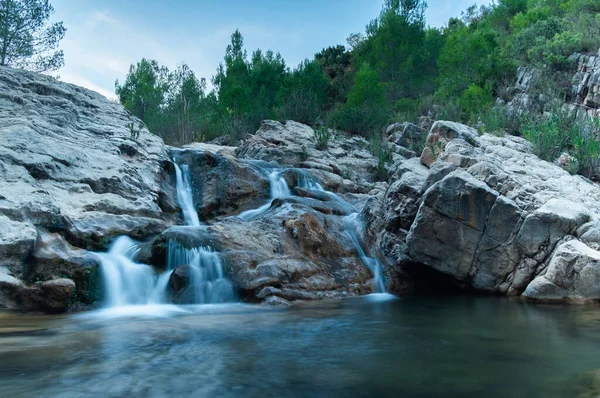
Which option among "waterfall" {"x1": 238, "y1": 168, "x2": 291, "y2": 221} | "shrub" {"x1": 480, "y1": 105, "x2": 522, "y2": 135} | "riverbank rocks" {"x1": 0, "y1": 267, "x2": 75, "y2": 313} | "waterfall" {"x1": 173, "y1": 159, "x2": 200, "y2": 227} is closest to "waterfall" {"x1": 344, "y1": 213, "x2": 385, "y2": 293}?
"waterfall" {"x1": 238, "y1": 168, "x2": 291, "y2": 221}

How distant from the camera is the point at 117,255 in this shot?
6898mm

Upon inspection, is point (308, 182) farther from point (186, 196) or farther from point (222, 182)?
point (186, 196)

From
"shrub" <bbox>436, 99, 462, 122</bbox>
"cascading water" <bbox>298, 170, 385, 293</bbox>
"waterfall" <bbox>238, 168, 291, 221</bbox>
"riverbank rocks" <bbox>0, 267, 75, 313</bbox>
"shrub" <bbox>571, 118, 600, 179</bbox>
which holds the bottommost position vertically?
"riverbank rocks" <bbox>0, 267, 75, 313</bbox>

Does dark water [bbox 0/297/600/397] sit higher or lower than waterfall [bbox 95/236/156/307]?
lower

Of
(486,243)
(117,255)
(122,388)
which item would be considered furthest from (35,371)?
(486,243)

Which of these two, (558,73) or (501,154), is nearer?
(501,154)

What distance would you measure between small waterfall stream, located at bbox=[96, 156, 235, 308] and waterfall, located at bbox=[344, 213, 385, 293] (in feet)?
9.07

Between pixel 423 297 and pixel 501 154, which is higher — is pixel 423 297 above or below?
below

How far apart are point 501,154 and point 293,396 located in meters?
7.93

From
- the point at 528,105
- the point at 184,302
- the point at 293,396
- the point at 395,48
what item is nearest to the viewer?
the point at 293,396

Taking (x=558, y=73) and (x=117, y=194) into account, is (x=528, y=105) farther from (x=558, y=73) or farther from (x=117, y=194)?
(x=117, y=194)

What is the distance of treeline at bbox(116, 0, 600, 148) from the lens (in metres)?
17.9

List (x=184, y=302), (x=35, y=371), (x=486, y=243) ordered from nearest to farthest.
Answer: (x=35, y=371) → (x=184, y=302) → (x=486, y=243)

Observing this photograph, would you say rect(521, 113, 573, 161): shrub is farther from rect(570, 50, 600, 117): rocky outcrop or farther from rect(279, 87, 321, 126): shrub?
rect(279, 87, 321, 126): shrub
